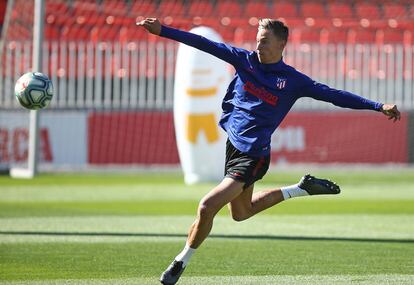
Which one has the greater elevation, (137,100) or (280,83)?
(280,83)

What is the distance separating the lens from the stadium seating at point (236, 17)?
26.6 meters

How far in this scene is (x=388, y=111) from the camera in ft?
28.7

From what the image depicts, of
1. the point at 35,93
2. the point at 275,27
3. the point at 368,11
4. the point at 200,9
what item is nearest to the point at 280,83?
the point at 275,27

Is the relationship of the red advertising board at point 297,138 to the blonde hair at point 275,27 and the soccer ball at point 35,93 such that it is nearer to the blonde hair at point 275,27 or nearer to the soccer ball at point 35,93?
the soccer ball at point 35,93

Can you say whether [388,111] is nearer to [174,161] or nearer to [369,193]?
[369,193]

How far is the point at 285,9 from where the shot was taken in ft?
99.0

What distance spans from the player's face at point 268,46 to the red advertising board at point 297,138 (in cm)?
1521

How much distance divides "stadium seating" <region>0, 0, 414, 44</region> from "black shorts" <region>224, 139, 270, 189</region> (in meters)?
16.0

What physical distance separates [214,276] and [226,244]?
2419 mm

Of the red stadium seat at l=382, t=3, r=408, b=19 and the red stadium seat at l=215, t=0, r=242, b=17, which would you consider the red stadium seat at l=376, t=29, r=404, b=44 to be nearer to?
the red stadium seat at l=382, t=3, r=408, b=19

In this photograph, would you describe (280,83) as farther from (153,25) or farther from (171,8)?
(171,8)

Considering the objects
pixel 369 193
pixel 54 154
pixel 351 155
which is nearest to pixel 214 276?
pixel 369 193

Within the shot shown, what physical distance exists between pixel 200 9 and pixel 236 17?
3.47ft

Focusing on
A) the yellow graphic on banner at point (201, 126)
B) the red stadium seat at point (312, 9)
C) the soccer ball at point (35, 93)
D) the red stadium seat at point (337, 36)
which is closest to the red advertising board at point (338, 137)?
the red stadium seat at point (337, 36)
